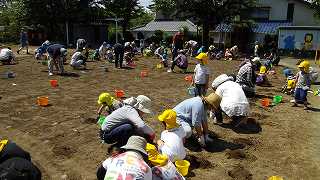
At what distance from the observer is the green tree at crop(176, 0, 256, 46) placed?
106 feet

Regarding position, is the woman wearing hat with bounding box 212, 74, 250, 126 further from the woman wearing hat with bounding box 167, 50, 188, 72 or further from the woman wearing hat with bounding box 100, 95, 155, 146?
the woman wearing hat with bounding box 167, 50, 188, 72

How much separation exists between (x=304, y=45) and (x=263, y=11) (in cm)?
957

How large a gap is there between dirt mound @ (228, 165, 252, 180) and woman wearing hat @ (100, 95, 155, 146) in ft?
4.82

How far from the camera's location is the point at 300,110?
10.7 meters

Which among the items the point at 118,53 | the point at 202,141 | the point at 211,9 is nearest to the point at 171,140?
the point at 202,141

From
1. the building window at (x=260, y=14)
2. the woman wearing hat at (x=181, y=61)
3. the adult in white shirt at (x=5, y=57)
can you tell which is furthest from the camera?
the building window at (x=260, y=14)

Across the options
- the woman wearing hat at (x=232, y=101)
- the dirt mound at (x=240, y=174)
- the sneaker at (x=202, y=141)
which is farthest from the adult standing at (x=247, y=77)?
the dirt mound at (x=240, y=174)

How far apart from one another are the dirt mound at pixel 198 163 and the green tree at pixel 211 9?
88.4ft

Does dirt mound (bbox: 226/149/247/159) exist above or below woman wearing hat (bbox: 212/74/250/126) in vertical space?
below

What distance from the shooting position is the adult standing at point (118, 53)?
17.8 metres

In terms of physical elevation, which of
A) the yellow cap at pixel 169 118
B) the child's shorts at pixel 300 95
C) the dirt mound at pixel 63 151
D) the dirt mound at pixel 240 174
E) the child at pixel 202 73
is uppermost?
the child at pixel 202 73

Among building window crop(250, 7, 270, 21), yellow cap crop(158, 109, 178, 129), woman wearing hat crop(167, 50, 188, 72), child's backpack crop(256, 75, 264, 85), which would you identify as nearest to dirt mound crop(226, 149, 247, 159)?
yellow cap crop(158, 109, 178, 129)

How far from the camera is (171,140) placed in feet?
19.7

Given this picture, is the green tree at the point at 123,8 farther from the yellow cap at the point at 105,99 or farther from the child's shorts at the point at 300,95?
the yellow cap at the point at 105,99
